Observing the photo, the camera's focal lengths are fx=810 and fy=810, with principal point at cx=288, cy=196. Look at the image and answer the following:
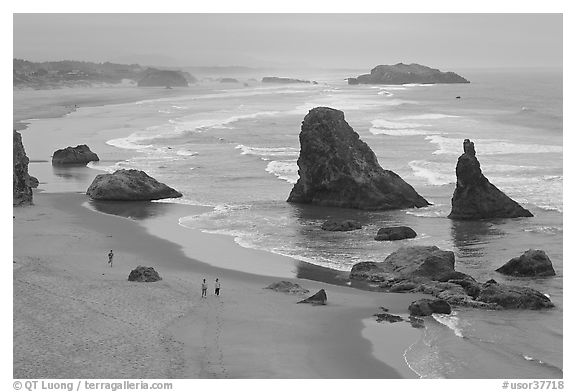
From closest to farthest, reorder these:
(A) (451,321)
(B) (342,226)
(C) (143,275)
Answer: (A) (451,321) < (C) (143,275) < (B) (342,226)

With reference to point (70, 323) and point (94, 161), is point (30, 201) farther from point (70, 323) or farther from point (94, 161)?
point (70, 323)

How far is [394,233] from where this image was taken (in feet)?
128

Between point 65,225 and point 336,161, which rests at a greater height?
point 336,161

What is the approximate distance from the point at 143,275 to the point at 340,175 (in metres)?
18.9

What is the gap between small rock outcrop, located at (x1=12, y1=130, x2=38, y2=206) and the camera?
4559 centimetres

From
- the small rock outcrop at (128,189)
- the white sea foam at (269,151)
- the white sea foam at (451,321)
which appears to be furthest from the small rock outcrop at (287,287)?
the white sea foam at (269,151)

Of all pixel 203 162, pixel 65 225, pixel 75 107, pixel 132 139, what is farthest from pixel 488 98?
pixel 65 225

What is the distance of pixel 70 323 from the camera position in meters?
25.1

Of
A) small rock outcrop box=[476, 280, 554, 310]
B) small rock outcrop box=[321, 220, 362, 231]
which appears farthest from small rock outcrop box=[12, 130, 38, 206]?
small rock outcrop box=[476, 280, 554, 310]

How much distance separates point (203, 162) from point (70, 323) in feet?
137

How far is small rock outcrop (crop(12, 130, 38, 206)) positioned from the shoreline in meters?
6.14

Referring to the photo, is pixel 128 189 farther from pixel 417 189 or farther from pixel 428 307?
pixel 428 307

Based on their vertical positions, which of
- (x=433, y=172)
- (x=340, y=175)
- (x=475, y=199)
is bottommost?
(x=433, y=172)

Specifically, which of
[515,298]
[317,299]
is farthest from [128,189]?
[515,298]
